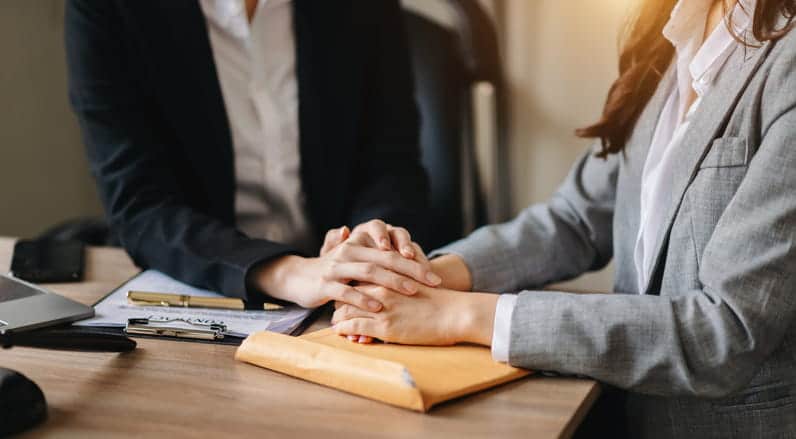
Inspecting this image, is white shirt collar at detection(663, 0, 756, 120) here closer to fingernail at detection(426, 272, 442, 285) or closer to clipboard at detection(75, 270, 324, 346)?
fingernail at detection(426, 272, 442, 285)

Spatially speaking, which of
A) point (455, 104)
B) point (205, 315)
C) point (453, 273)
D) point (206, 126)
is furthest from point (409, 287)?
point (455, 104)

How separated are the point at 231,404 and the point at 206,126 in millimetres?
681

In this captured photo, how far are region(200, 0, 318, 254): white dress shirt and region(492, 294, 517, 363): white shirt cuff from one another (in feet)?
2.12

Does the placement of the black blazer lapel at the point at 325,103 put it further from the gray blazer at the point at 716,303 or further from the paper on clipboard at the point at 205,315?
the gray blazer at the point at 716,303

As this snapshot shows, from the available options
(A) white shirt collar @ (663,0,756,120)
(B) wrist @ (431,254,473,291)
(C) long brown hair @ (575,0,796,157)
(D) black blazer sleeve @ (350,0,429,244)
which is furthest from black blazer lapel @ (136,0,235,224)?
(A) white shirt collar @ (663,0,756,120)

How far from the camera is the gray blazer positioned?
0.80 meters

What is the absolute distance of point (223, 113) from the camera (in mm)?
1355

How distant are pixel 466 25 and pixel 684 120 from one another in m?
1.08

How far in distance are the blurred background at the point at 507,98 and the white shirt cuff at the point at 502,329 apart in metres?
1.37

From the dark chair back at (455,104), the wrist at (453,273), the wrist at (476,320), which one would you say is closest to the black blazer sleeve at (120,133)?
the wrist at (453,273)

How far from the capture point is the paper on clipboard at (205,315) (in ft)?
3.15

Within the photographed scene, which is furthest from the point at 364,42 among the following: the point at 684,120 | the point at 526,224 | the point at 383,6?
the point at 684,120

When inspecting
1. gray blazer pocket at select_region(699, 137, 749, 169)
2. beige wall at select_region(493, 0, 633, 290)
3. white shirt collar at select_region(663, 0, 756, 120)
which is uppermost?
white shirt collar at select_region(663, 0, 756, 120)

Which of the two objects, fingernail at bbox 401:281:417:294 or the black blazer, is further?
the black blazer
